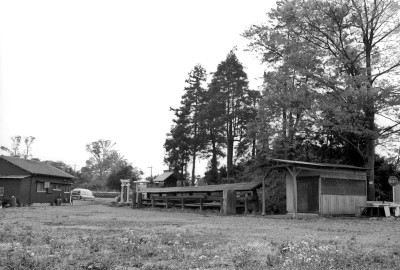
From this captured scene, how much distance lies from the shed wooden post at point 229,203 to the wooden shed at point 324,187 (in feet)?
11.0

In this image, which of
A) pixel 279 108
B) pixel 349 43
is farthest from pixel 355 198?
pixel 349 43

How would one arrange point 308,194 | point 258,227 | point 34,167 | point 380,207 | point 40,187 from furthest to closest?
point 34,167 → point 40,187 → point 308,194 → point 380,207 → point 258,227

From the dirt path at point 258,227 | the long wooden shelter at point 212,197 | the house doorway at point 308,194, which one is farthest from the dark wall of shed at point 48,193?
the house doorway at point 308,194

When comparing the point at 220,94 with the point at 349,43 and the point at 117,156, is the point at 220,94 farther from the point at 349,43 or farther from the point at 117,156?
the point at 117,156

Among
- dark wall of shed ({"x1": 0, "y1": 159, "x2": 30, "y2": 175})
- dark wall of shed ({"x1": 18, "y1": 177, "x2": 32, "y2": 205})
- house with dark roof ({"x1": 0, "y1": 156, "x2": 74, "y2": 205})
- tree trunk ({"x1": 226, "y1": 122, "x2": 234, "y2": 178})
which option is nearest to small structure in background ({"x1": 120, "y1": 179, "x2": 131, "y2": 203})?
house with dark roof ({"x1": 0, "y1": 156, "x2": 74, "y2": 205})

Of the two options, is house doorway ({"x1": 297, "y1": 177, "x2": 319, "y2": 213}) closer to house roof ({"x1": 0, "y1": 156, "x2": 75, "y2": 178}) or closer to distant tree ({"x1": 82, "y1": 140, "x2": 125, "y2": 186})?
house roof ({"x1": 0, "y1": 156, "x2": 75, "y2": 178})

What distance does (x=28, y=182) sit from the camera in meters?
40.6

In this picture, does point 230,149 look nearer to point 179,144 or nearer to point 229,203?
point 179,144

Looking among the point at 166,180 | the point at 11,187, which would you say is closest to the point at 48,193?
the point at 11,187

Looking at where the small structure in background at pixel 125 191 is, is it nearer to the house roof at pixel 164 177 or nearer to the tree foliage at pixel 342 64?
the house roof at pixel 164 177

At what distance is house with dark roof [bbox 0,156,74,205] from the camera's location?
39.8 metres

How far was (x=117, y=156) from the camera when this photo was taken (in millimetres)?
98188

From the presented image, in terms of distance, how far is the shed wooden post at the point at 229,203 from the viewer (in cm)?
2551

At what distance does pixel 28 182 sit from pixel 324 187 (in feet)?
95.4
